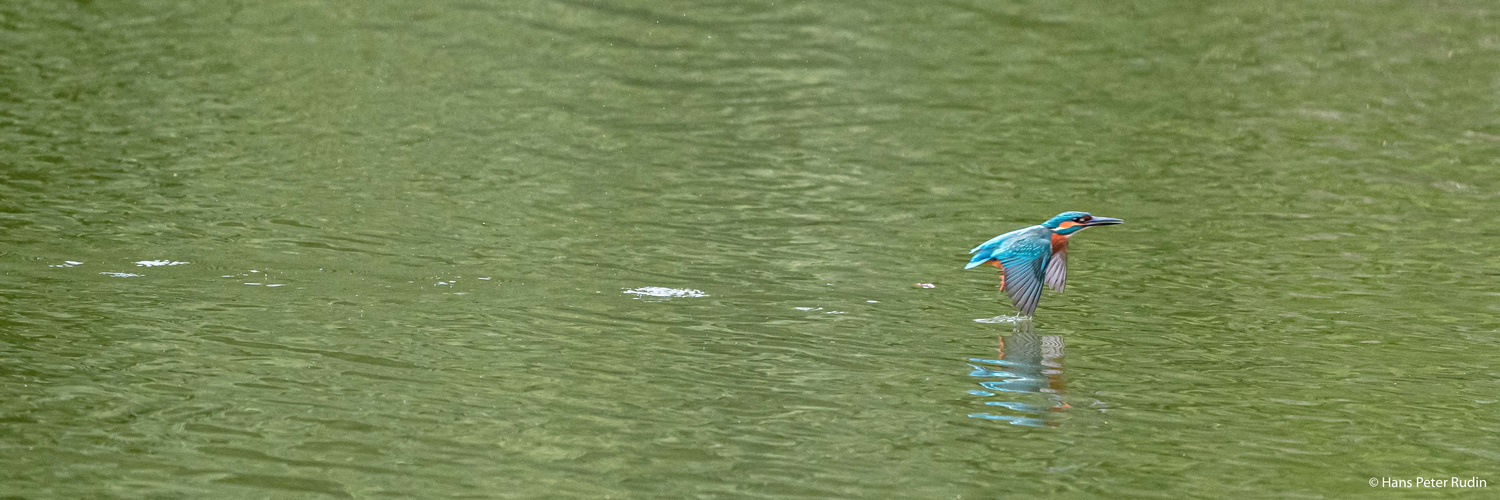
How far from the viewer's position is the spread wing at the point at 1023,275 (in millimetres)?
9086

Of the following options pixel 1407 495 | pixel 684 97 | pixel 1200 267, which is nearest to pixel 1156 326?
pixel 1200 267

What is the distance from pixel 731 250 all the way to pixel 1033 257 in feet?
7.64

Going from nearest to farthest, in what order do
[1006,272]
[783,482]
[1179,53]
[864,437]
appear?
[783,482], [864,437], [1006,272], [1179,53]

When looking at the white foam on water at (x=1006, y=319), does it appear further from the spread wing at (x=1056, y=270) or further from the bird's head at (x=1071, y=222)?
the bird's head at (x=1071, y=222)

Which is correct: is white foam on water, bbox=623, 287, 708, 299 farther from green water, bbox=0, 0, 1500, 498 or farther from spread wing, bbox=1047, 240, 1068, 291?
spread wing, bbox=1047, 240, 1068, 291

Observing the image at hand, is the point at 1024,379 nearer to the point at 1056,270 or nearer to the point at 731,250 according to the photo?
the point at 1056,270

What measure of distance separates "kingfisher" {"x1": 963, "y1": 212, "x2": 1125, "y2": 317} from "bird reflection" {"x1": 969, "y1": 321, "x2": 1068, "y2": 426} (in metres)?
0.21

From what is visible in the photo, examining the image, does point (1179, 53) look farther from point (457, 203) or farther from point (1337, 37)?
point (457, 203)

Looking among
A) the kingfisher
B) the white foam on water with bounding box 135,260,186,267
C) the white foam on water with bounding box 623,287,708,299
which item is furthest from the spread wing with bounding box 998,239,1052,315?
the white foam on water with bounding box 135,260,186,267

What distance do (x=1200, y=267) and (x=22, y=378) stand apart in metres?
6.99

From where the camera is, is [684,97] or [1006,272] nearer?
[1006,272]

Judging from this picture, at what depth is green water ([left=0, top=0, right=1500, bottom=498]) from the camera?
7.02 meters

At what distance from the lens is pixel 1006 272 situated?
359 inches

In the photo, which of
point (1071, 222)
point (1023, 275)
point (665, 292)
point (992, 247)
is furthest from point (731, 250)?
point (1071, 222)
